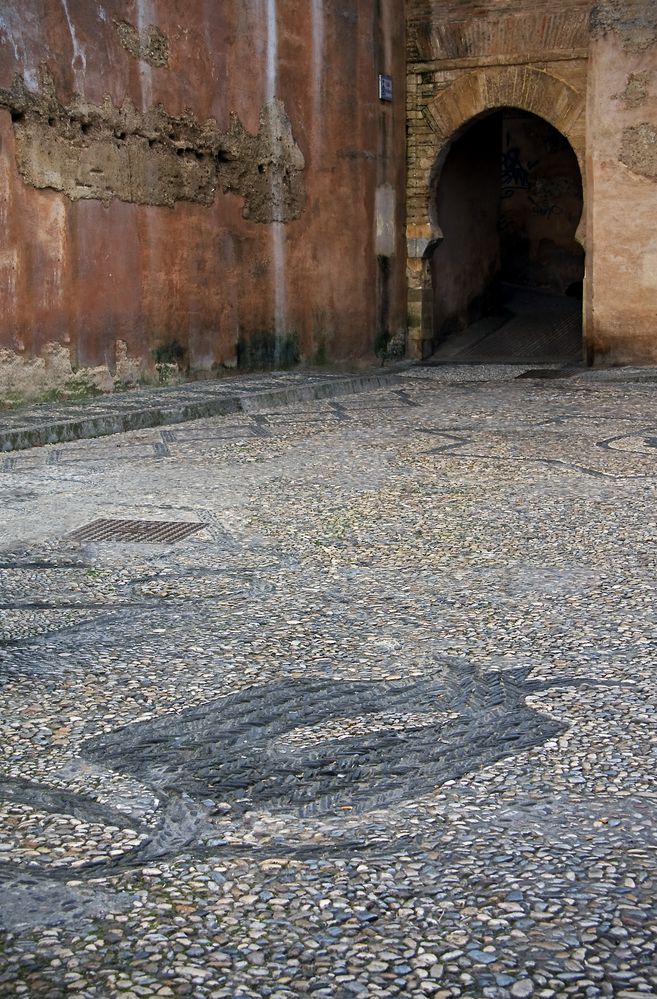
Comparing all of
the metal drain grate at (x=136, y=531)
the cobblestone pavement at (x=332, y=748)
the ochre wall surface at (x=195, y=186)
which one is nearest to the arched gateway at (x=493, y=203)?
the ochre wall surface at (x=195, y=186)

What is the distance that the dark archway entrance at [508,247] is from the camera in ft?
48.6

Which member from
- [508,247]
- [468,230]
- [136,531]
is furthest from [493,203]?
[136,531]

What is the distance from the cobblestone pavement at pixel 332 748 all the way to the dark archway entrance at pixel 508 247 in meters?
9.31

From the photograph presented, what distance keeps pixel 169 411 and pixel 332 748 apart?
21.5ft

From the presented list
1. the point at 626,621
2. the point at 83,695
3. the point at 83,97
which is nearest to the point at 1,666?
the point at 83,695

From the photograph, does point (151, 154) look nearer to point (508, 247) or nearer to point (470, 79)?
point (470, 79)

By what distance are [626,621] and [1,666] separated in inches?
67.2

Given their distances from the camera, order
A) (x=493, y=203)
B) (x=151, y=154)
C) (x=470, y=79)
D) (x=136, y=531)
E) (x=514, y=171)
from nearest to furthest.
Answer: (x=136, y=531) → (x=151, y=154) → (x=470, y=79) → (x=493, y=203) → (x=514, y=171)

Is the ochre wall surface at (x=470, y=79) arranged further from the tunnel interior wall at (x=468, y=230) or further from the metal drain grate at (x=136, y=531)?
the metal drain grate at (x=136, y=531)

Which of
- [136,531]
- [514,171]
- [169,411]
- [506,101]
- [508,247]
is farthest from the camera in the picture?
[514,171]

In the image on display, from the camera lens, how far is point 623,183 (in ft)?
42.7

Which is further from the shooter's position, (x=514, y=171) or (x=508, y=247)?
(x=514, y=171)

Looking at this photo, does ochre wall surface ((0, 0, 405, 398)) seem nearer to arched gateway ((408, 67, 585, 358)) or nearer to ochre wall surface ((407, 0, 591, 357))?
ochre wall surface ((407, 0, 591, 357))

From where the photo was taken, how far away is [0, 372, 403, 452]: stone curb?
8.06 metres
